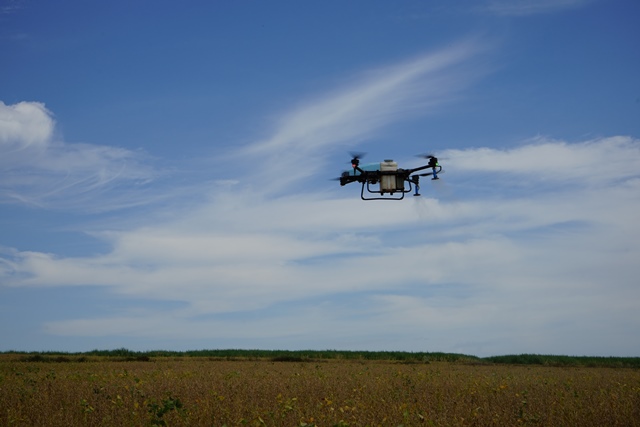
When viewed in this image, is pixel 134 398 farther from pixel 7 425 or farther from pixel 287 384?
pixel 287 384

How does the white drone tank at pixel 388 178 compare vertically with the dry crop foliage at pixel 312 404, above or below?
above

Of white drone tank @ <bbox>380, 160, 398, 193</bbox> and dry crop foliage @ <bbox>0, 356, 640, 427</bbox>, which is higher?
white drone tank @ <bbox>380, 160, 398, 193</bbox>

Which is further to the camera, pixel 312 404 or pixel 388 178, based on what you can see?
pixel 388 178

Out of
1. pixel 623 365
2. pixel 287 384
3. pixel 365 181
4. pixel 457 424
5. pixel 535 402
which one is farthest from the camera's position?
pixel 623 365

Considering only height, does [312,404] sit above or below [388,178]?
below

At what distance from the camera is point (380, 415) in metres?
12.0

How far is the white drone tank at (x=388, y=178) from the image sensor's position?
68.0ft

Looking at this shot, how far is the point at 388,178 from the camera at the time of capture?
68.4 ft

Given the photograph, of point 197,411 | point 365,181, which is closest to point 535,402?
point 197,411

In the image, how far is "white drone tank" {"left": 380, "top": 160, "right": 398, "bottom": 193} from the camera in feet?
68.0

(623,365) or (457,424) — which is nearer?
(457,424)

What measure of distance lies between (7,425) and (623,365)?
4167 centimetres

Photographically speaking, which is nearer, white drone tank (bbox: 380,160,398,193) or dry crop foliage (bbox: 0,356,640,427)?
dry crop foliage (bbox: 0,356,640,427)

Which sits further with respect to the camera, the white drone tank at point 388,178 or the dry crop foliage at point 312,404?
the white drone tank at point 388,178
